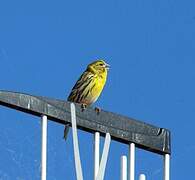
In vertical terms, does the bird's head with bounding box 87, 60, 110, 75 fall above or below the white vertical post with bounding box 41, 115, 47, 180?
above

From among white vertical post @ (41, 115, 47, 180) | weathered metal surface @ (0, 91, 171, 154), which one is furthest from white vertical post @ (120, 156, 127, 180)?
white vertical post @ (41, 115, 47, 180)

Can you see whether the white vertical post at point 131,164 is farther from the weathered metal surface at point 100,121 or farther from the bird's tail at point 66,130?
the bird's tail at point 66,130

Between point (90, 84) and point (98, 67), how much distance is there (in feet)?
2.37

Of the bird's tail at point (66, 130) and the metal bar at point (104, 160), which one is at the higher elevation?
the bird's tail at point (66, 130)

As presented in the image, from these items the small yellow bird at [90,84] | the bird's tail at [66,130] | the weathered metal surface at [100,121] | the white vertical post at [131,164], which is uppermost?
the small yellow bird at [90,84]

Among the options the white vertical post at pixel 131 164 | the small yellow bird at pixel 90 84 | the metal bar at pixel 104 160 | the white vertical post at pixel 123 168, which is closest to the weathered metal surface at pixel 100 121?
the white vertical post at pixel 131 164

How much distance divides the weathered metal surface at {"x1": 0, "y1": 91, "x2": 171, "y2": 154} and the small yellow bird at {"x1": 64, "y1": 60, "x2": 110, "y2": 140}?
662 cm

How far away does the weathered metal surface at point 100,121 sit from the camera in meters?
11.0

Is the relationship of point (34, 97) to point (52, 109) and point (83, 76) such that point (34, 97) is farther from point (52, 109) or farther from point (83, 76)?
point (83, 76)

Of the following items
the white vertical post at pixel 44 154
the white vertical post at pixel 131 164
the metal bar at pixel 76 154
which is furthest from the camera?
the white vertical post at pixel 131 164

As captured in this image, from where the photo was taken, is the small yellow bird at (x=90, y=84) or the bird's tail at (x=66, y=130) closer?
the bird's tail at (x=66, y=130)

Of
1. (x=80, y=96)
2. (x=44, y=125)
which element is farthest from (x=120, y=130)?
(x=80, y=96)

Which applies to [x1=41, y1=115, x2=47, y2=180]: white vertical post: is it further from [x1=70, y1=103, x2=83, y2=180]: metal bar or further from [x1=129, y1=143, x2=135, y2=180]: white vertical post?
[x1=129, y1=143, x2=135, y2=180]: white vertical post

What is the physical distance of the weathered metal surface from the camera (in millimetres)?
10953
